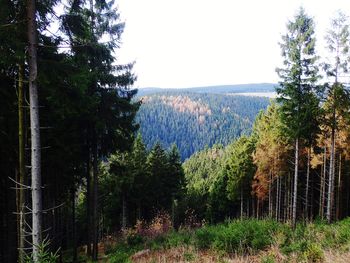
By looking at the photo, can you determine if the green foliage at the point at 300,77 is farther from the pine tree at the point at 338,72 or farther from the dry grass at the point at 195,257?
the dry grass at the point at 195,257

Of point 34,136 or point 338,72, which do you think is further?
point 338,72

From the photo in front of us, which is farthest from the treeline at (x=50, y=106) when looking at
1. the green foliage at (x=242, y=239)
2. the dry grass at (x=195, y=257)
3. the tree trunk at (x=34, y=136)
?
the green foliage at (x=242, y=239)

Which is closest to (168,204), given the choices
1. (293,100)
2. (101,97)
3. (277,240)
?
(293,100)

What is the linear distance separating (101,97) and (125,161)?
2014 cm

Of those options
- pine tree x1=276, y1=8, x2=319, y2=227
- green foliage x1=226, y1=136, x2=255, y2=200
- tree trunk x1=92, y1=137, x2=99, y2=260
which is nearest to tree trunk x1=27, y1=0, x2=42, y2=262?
tree trunk x1=92, y1=137, x2=99, y2=260

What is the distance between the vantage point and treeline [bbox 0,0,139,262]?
8.77 m

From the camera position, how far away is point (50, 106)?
46.0ft

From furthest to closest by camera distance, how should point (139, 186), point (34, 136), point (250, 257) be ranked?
point (139, 186)
point (250, 257)
point (34, 136)

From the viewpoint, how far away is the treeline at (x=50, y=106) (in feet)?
28.8

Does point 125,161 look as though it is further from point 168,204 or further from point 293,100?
point 293,100

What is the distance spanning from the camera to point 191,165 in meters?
130

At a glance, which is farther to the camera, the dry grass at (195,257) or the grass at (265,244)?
the dry grass at (195,257)

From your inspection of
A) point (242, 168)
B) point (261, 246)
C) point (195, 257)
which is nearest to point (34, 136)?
point (195, 257)

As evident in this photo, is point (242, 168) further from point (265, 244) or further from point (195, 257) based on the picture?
point (195, 257)
